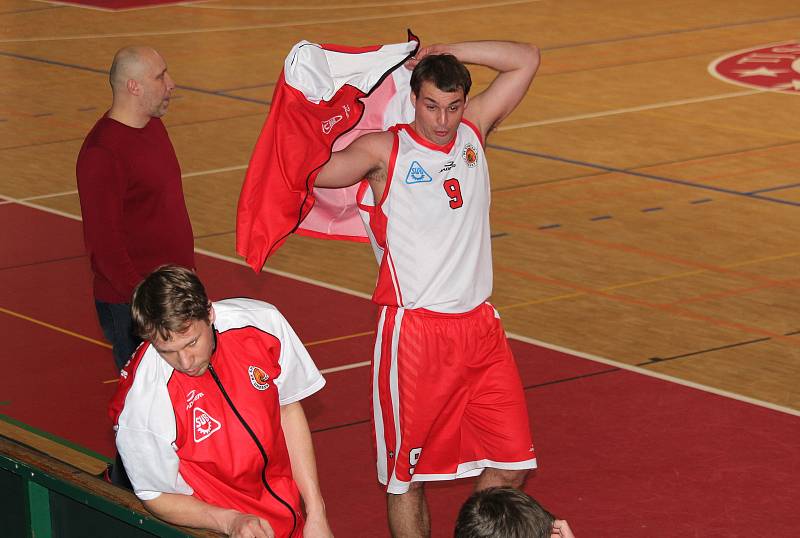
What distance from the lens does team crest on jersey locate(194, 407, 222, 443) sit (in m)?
4.27

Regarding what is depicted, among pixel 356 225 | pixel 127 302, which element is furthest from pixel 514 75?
pixel 127 302

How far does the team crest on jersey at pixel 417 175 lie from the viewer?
5.75 meters

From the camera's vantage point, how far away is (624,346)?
8.86 m

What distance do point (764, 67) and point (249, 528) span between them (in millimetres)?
15517

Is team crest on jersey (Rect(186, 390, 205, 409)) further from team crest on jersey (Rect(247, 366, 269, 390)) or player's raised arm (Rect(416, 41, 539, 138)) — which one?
player's raised arm (Rect(416, 41, 539, 138))

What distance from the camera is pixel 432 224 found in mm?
5750

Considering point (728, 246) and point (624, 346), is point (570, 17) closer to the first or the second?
point (728, 246)

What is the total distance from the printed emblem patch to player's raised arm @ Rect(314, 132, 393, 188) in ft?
39.7

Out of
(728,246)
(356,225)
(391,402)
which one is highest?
(356,225)

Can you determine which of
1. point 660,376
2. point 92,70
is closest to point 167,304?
point 660,376

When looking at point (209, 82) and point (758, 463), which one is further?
point (209, 82)

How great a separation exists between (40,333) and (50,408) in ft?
4.65

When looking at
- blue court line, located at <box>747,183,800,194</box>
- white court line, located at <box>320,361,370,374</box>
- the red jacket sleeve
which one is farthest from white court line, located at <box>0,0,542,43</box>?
the red jacket sleeve

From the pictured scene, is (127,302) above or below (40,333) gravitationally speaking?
above
